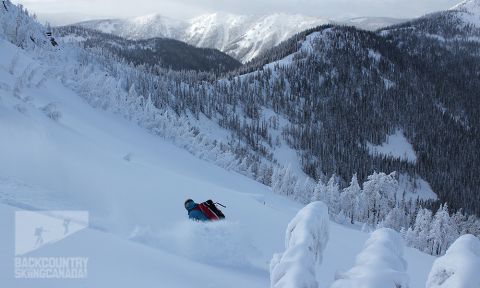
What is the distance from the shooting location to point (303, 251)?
450 centimetres

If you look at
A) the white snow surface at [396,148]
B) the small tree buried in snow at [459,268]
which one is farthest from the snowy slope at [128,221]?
the white snow surface at [396,148]

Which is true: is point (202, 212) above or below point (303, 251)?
below

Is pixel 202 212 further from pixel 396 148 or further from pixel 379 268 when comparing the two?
pixel 396 148

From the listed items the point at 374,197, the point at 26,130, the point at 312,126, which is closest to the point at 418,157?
the point at 312,126

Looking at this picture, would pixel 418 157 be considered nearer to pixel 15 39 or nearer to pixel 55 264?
pixel 15 39

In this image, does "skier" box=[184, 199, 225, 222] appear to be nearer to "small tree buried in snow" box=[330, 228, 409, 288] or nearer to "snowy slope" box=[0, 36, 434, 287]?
"snowy slope" box=[0, 36, 434, 287]

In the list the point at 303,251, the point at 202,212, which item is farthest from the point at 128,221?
the point at 303,251

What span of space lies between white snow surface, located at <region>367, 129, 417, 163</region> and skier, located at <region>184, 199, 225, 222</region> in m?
173

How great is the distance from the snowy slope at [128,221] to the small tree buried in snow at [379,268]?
2.89 meters

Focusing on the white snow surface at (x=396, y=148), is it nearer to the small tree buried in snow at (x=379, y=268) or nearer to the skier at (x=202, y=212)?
the skier at (x=202, y=212)

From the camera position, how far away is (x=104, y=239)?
7.13 metres

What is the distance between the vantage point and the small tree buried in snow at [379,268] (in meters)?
4.09

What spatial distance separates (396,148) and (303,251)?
191 m

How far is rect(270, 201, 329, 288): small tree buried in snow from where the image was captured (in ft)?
13.7
